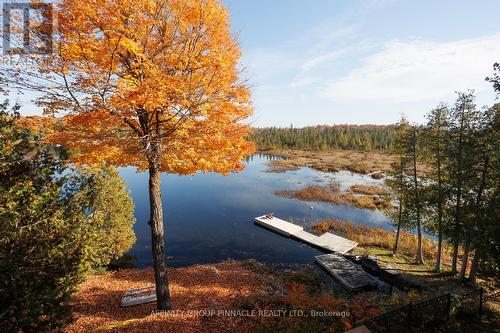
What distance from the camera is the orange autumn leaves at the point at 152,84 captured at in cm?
616

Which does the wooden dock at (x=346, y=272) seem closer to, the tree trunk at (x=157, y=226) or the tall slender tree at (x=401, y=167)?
the tall slender tree at (x=401, y=167)

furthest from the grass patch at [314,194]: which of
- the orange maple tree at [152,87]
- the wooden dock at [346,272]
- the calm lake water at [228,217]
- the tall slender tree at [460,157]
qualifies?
the orange maple tree at [152,87]

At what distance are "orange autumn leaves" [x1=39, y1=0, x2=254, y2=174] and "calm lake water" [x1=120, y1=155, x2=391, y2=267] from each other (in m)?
17.1

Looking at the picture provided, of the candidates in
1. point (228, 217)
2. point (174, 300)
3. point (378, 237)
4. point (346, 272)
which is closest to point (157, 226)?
point (174, 300)

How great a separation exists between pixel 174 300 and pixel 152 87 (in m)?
9.62

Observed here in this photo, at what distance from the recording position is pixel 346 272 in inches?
788

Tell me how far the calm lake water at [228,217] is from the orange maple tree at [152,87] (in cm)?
1628

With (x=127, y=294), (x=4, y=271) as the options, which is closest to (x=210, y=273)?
(x=127, y=294)

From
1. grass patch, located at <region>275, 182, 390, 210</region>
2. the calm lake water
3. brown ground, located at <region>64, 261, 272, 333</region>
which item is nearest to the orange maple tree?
brown ground, located at <region>64, 261, 272, 333</region>

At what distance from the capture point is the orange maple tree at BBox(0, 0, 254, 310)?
613 cm

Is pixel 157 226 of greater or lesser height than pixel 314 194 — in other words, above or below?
above

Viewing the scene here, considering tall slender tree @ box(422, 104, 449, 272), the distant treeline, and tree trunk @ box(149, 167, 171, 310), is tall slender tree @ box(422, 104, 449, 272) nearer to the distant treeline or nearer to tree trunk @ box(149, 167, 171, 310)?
tree trunk @ box(149, 167, 171, 310)

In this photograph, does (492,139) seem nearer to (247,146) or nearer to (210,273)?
(247,146)

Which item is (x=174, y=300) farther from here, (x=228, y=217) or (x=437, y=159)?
(x=228, y=217)
